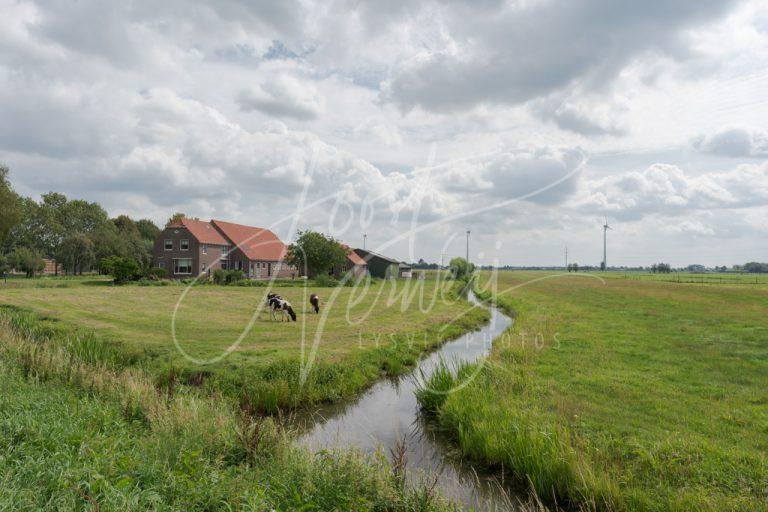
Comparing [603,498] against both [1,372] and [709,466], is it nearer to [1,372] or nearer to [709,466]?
[709,466]

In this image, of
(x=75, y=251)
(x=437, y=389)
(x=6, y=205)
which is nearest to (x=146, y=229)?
(x=75, y=251)

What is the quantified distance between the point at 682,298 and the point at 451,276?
43.0m

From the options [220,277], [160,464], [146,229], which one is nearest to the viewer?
[160,464]

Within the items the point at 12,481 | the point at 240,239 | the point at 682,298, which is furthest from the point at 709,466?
the point at 240,239

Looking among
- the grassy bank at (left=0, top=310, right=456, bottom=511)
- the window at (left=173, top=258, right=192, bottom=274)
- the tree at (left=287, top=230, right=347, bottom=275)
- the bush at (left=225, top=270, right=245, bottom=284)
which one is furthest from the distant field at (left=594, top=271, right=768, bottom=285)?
the grassy bank at (left=0, top=310, right=456, bottom=511)

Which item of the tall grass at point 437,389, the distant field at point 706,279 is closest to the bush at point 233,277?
the tall grass at point 437,389

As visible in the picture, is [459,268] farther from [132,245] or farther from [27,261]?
[27,261]

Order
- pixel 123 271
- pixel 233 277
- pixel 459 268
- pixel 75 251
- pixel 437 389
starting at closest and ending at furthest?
pixel 437 389 → pixel 123 271 → pixel 233 277 → pixel 75 251 → pixel 459 268

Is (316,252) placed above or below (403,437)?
above

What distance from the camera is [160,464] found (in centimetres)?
645

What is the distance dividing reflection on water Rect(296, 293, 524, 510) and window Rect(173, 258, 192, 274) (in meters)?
48.8

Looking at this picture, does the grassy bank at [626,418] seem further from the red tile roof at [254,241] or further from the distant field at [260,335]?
the red tile roof at [254,241]

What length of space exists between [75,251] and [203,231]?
1946 centimetres

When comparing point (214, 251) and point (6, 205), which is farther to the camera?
point (214, 251)
